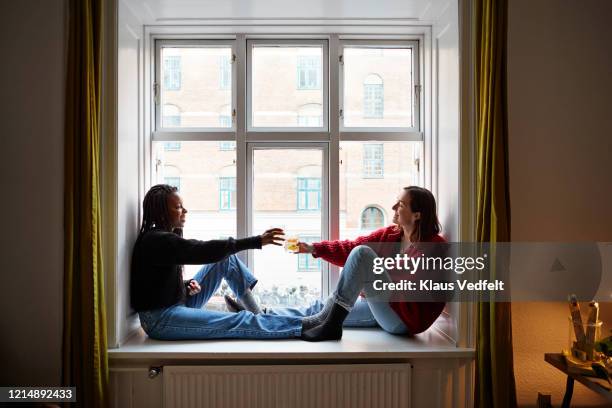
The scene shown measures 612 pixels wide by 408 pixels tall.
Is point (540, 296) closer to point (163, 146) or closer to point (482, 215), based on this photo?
point (482, 215)

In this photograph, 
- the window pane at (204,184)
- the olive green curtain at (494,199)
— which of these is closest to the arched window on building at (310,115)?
the window pane at (204,184)

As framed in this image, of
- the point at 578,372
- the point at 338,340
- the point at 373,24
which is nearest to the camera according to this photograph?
the point at 578,372

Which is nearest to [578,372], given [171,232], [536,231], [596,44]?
[536,231]

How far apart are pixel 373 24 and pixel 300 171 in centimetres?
90

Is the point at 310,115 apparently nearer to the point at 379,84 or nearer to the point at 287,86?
the point at 287,86

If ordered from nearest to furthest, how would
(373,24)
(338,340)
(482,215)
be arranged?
(482,215) < (338,340) < (373,24)

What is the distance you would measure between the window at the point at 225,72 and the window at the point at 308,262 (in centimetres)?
99

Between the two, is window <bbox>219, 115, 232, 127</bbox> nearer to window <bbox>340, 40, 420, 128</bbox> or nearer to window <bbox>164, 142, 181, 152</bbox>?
window <bbox>164, 142, 181, 152</bbox>

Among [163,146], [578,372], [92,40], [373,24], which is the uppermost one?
[373,24]

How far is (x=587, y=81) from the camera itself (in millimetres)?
1859

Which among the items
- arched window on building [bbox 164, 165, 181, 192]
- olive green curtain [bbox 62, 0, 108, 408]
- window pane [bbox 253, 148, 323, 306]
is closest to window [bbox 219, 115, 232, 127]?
window pane [bbox 253, 148, 323, 306]

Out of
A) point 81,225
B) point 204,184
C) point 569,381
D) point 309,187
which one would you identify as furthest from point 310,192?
point 569,381

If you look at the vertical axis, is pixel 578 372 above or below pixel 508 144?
below

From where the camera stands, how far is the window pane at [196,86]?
2.39m
